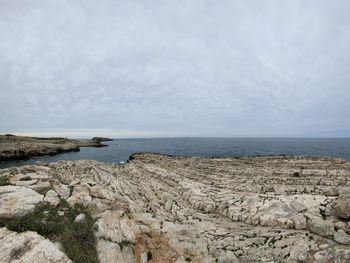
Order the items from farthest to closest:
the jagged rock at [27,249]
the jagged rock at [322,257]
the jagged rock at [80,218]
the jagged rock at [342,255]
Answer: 1. the jagged rock at [80,218]
2. the jagged rock at [322,257]
3. the jagged rock at [342,255]
4. the jagged rock at [27,249]

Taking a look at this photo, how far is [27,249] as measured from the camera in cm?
1146

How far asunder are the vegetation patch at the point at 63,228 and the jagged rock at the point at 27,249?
0.58 m

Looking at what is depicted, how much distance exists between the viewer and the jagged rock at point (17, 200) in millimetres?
13977

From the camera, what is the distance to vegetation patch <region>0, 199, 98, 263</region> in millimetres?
12234

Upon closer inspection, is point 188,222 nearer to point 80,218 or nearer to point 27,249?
point 80,218

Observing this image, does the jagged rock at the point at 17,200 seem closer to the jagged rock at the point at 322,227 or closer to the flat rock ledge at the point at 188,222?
the flat rock ledge at the point at 188,222

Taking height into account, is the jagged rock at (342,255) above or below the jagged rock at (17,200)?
below

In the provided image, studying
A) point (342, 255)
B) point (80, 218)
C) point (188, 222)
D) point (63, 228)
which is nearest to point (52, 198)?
point (80, 218)

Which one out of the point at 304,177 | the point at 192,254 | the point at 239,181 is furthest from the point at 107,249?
the point at 304,177

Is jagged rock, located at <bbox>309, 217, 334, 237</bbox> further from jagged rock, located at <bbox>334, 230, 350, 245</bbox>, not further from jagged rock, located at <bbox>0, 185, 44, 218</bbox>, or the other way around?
jagged rock, located at <bbox>0, 185, 44, 218</bbox>

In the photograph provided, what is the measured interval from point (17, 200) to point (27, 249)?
4642mm

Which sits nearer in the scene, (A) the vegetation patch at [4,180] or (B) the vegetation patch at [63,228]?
(B) the vegetation patch at [63,228]

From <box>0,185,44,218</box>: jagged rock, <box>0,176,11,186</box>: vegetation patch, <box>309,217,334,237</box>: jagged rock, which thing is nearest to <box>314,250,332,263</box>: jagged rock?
<box>309,217,334,237</box>: jagged rock

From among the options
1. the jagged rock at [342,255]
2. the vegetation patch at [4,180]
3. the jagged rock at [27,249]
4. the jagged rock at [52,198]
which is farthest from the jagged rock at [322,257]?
the vegetation patch at [4,180]
